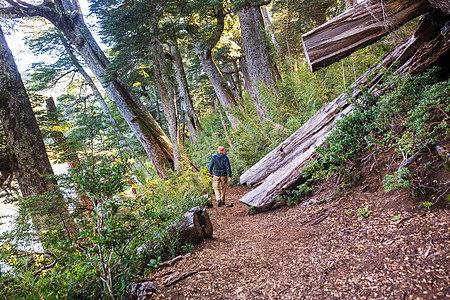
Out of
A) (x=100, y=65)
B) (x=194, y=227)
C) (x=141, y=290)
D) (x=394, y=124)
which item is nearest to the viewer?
(x=141, y=290)

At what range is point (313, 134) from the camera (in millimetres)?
5051

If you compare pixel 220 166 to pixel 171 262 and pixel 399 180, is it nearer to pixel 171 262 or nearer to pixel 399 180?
pixel 171 262

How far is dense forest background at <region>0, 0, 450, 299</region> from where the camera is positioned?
2.57m

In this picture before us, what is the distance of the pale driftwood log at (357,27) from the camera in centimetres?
326

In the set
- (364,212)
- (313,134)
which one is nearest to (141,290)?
(364,212)

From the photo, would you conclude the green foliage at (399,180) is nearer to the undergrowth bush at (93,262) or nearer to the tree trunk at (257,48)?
the undergrowth bush at (93,262)

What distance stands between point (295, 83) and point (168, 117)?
498cm

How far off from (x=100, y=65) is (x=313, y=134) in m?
→ 9.23

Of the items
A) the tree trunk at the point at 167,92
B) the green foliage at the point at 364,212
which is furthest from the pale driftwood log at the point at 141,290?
the tree trunk at the point at 167,92

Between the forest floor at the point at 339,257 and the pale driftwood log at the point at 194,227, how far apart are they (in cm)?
15

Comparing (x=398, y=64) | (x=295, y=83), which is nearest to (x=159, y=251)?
(x=398, y=64)

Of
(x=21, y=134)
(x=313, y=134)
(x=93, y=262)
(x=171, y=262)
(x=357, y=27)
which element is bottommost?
(x=171, y=262)

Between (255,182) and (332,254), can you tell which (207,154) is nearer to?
(255,182)

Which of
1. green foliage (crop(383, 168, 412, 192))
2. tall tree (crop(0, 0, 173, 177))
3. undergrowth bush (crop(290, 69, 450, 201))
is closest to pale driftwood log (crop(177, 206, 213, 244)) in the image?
undergrowth bush (crop(290, 69, 450, 201))
